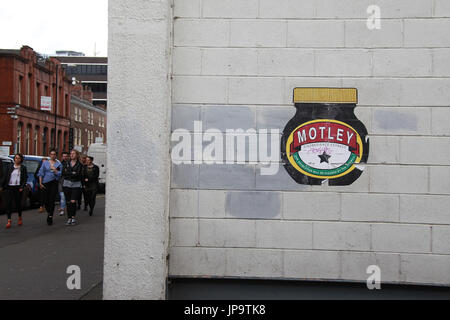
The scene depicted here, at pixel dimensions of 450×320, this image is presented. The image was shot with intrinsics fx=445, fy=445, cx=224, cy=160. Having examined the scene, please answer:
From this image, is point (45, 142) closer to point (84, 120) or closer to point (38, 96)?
point (38, 96)

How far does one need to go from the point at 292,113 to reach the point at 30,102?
47.5m

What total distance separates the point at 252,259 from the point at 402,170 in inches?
64.1

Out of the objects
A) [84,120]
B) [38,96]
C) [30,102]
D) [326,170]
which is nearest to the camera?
[326,170]

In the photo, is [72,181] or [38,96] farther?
[38,96]

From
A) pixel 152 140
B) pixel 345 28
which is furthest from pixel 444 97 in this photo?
pixel 152 140

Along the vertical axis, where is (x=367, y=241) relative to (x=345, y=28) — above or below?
below

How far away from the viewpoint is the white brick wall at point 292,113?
4.12 m

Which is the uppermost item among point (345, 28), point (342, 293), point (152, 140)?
point (345, 28)

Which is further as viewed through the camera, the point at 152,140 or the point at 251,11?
the point at 251,11

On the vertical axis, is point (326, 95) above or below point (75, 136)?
below

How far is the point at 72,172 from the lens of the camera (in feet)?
34.5

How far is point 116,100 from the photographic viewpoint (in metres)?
4.00

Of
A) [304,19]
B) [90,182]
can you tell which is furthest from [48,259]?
[90,182]

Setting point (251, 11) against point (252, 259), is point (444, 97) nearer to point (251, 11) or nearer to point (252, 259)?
point (251, 11)
